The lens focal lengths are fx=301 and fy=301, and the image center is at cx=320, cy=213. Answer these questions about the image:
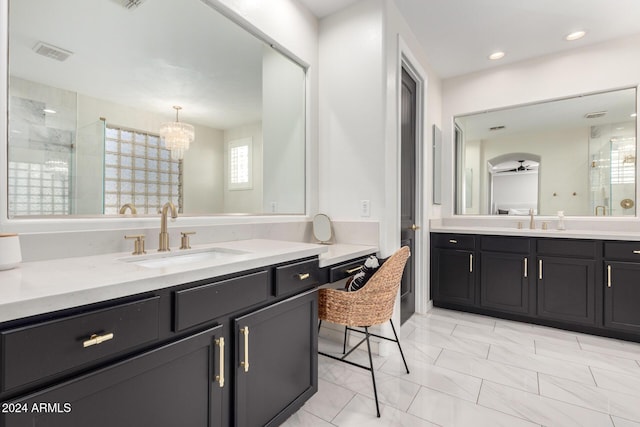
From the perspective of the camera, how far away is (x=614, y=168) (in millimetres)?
2926

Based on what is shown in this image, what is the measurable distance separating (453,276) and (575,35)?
2.55m

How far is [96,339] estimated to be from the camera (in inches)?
30.8

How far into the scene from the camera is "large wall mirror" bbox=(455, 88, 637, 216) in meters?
2.90

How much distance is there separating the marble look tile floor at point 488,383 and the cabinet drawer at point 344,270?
69 cm

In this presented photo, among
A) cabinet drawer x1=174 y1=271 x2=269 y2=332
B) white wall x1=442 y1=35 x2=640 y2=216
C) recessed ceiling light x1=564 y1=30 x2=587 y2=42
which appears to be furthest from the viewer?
white wall x1=442 y1=35 x2=640 y2=216

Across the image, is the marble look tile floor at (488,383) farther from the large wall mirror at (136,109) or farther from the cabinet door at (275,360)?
the large wall mirror at (136,109)

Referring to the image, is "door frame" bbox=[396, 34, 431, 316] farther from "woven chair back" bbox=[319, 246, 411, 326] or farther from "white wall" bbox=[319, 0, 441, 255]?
"woven chair back" bbox=[319, 246, 411, 326]

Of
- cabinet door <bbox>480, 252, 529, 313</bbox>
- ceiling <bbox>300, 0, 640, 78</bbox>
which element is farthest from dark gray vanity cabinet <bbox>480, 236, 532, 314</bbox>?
ceiling <bbox>300, 0, 640, 78</bbox>

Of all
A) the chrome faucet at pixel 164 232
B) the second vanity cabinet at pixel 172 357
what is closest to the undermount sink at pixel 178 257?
the chrome faucet at pixel 164 232

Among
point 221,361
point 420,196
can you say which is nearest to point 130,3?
point 221,361

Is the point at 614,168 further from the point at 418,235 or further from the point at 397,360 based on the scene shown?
the point at 397,360

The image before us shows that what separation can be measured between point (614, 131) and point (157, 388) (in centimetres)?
415

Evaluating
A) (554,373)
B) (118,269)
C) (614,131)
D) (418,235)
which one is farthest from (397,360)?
(614,131)

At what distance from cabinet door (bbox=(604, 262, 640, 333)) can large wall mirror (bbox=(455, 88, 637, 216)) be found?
0.70 m
